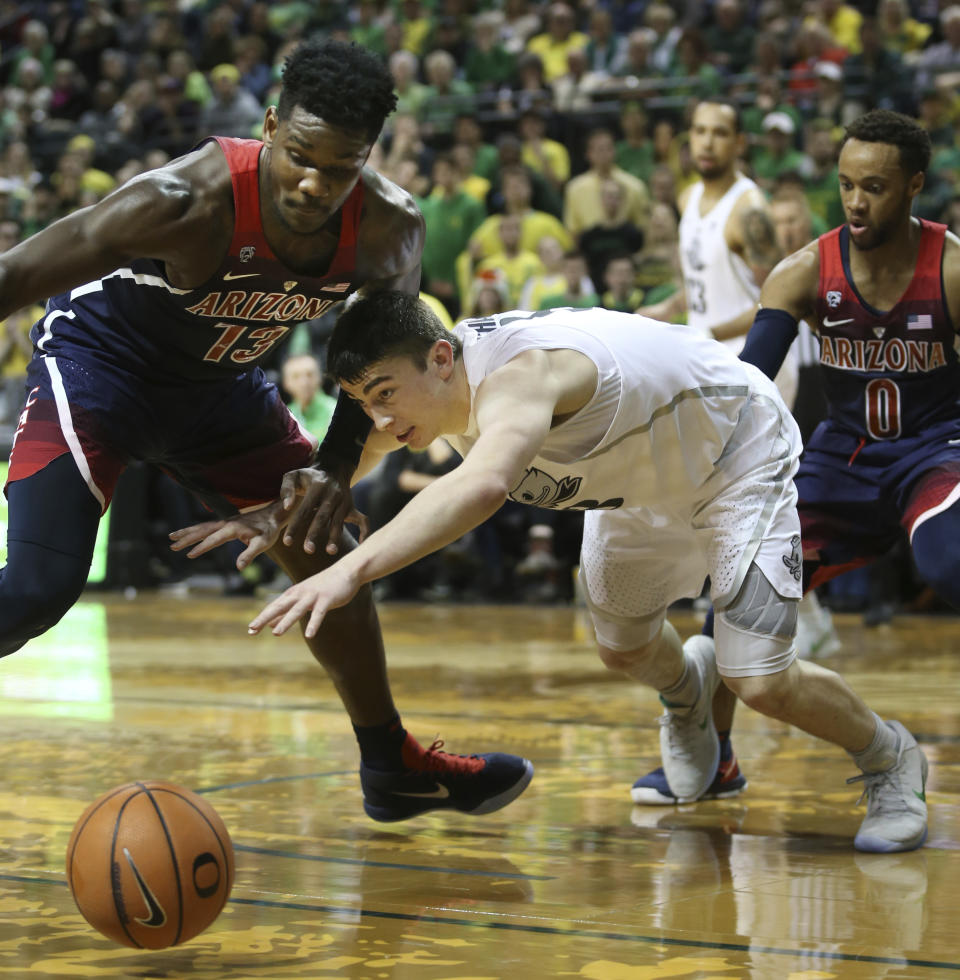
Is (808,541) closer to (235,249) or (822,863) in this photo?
(822,863)

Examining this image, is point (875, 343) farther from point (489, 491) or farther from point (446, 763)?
point (489, 491)

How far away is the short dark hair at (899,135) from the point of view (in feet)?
15.1

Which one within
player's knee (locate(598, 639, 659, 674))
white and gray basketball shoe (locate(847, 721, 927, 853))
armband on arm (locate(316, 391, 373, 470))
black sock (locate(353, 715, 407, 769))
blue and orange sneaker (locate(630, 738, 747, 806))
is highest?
armband on arm (locate(316, 391, 373, 470))

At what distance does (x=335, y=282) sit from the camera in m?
4.01

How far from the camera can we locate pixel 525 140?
561 inches

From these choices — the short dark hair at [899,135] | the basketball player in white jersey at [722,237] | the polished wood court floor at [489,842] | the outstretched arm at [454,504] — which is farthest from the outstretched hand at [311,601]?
the basketball player in white jersey at [722,237]

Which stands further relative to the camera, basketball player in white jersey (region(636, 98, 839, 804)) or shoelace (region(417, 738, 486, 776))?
basketball player in white jersey (region(636, 98, 839, 804))

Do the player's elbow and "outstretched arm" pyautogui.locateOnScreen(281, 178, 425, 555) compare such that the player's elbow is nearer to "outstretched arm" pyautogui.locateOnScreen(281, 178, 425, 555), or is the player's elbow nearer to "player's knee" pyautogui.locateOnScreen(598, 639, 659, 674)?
"outstretched arm" pyautogui.locateOnScreen(281, 178, 425, 555)

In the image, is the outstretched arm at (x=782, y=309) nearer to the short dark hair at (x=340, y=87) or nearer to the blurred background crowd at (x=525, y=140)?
the short dark hair at (x=340, y=87)

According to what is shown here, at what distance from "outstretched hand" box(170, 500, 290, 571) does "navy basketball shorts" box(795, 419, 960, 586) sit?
1.78 metres

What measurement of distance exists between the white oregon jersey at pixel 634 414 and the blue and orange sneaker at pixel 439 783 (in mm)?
888

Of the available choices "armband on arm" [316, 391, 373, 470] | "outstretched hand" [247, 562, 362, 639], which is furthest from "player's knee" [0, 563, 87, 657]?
"outstretched hand" [247, 562, 362, 639]

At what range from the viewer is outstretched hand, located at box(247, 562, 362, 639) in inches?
112

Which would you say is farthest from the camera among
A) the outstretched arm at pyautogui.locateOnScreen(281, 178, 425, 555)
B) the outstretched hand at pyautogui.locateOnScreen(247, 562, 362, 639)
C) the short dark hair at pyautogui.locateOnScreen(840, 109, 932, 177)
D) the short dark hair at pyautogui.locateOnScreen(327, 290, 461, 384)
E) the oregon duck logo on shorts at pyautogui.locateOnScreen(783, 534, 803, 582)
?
the short dark hair at pyautogui.locateOnScreen(840, 109, 932, 177)
